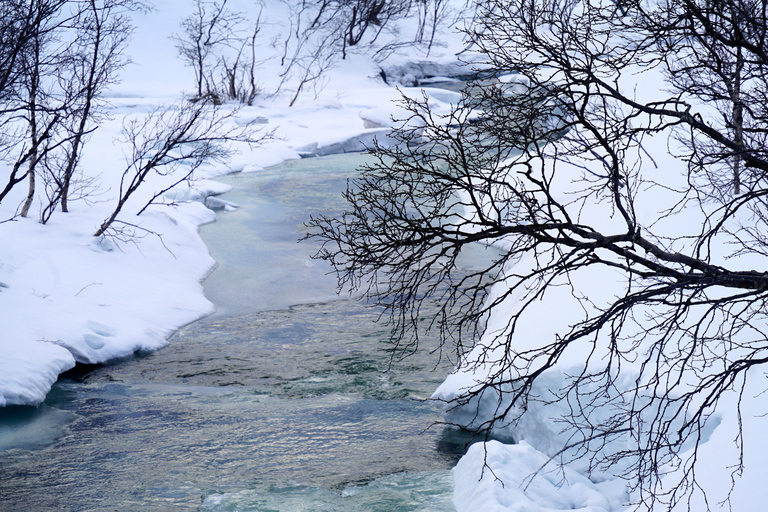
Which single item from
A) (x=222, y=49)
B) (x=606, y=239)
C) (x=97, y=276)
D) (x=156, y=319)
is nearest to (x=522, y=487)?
(x=606, y=239)

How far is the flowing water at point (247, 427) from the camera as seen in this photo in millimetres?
6688

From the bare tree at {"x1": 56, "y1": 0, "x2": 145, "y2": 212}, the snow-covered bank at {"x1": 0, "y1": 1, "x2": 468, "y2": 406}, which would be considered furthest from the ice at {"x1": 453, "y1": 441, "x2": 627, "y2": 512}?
the bare tree at {"x1": 56, "y1": 0, "x2": 145, "y2": 212}

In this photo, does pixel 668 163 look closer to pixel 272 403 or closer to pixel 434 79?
pixel 272 403

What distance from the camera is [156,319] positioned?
36.8 feet

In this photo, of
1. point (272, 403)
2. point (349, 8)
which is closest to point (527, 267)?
point (272, 403)

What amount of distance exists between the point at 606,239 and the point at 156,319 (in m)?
8.72

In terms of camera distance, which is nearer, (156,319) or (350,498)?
(350,498)

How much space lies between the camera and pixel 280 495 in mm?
6699

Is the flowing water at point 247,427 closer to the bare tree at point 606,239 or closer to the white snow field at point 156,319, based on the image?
the white snow field at point 156,319

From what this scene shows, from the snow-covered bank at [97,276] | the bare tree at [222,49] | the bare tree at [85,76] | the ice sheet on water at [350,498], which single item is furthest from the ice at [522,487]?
the bare tree at [222,49]

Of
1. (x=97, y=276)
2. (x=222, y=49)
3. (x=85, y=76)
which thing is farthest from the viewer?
(x=222, y=49)

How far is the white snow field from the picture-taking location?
19.8 feet

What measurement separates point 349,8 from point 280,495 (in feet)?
140

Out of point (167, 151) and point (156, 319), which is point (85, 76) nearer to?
point (167, 151)
